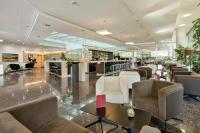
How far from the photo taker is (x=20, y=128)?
1132mm

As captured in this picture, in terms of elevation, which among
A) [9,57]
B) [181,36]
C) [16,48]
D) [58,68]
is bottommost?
[58,68]

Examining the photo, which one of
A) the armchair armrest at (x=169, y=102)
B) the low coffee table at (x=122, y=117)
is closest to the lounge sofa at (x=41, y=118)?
the low coffee table at (x=122, y=117)

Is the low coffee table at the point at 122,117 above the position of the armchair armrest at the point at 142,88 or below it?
below

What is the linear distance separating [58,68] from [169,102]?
31.4 feet

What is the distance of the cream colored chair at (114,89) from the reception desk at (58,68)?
6.39m

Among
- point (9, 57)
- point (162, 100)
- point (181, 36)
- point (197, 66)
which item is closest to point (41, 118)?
point (162, 100)

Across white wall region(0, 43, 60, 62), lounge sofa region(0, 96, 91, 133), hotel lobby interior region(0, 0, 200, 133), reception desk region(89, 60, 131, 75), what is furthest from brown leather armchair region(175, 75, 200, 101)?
white wall region(0, 43, 60, 62)

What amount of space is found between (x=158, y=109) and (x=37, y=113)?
6.48ft

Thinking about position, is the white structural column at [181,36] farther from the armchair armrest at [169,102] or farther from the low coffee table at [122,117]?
the low coffee table at [122,117]

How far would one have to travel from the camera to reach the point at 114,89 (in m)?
3.52

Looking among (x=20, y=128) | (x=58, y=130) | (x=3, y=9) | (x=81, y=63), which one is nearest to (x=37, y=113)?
(x=58, y=130)

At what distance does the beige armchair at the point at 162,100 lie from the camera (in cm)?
238

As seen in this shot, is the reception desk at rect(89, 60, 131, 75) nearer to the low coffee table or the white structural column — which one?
the white structural column

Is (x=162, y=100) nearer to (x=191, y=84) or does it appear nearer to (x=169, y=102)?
(x=169, y=102)
